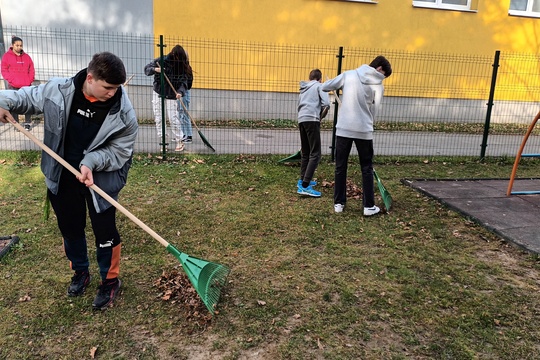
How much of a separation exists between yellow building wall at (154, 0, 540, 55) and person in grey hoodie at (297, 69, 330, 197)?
689 cm

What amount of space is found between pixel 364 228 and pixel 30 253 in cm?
332

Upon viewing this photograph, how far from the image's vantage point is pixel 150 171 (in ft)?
22.0

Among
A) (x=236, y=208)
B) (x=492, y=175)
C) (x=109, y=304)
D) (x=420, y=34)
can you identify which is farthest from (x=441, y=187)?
(x=420, y=34)

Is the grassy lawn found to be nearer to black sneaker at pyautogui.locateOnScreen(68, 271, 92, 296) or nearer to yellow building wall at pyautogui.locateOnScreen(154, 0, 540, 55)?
black sneaker at pyautogui.locateOnScreen(68, 271, 92, 296)

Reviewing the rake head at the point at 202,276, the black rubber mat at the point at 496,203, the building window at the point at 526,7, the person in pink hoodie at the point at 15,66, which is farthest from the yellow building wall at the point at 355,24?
the rake head at the point at 202,276

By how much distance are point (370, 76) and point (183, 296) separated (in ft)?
10.1

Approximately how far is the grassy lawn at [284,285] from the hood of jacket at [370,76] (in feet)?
5.11

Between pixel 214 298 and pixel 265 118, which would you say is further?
pixel 265 118

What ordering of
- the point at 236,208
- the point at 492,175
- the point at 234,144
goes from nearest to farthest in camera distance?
the point at 236,208 → the point at 492,175 → the point at 234,144

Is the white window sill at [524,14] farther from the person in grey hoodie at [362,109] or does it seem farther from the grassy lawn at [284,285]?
the person in grey hoodie at [362,109]

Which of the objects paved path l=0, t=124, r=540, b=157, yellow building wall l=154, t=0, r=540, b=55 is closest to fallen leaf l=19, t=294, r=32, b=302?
paved path l=0, t=124, r=540, b=157

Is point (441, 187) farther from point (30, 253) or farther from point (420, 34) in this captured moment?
point (420, 34)

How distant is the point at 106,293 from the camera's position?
3170mm

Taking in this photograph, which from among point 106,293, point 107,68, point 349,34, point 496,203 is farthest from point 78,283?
point 349,34
